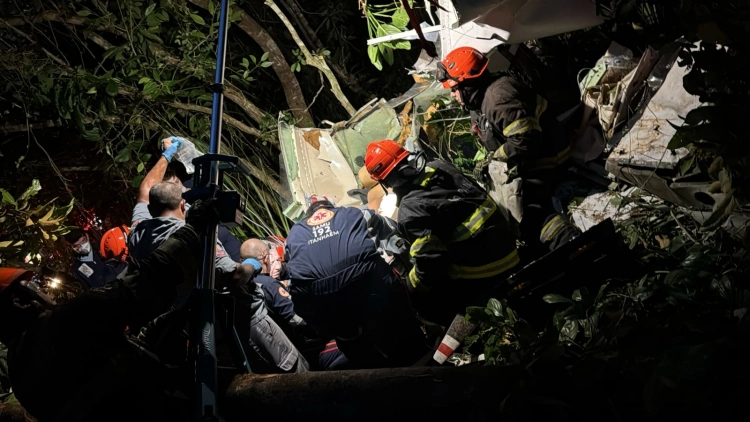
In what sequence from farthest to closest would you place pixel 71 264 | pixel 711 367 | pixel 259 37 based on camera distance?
1. pixel 259 37
2. pixel 71 264
3. pixel 711 367

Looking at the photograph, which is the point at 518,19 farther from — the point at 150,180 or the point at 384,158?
the point at 150,180

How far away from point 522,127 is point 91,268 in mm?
4177

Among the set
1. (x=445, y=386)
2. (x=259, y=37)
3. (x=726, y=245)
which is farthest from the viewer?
(x=259, y=37)

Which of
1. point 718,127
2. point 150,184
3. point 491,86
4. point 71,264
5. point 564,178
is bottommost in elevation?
point 71,264

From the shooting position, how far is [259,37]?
23.7ft

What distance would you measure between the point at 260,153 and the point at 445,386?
6.07 meters

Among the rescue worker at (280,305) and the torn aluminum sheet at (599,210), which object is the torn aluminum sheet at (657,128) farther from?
the rescue worker at (280,305)

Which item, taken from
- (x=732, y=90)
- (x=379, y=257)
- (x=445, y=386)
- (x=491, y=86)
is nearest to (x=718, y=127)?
(x=732, y=90)

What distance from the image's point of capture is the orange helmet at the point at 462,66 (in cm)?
508

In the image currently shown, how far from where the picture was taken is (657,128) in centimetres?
413

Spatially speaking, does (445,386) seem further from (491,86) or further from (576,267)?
(491,86)

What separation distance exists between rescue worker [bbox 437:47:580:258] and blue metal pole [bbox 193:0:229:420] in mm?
2621

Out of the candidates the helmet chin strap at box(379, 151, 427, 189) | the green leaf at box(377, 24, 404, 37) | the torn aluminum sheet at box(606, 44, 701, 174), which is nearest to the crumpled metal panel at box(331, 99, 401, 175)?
the green leaf at box(377, 24, 404, 37)

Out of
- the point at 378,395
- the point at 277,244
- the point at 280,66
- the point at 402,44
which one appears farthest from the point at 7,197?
the point at 378,395
